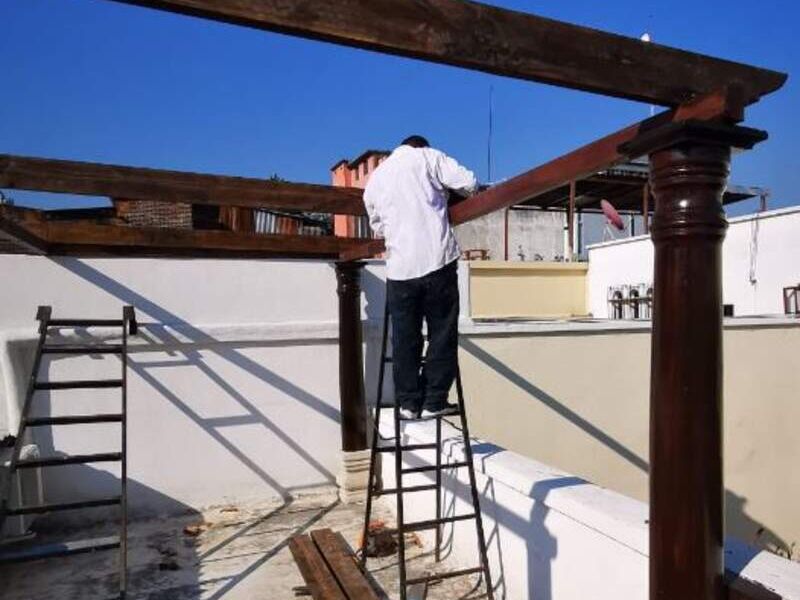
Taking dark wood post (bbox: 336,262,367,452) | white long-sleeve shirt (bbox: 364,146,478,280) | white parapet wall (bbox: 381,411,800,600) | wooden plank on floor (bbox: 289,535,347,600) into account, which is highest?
white long-sleeve shirt (bbox: 364,146,478,280)

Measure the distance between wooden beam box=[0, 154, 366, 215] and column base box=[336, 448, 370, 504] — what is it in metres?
2.40

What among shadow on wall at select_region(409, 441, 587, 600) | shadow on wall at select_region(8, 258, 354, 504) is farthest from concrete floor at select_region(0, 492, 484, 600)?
shadow on wall at select_region(8, 258, 354, 504)

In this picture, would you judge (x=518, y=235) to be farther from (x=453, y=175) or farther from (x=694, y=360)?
(x=694, y=360)

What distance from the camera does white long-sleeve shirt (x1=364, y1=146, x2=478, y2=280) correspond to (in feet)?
11.0

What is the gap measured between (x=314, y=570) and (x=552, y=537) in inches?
63.5

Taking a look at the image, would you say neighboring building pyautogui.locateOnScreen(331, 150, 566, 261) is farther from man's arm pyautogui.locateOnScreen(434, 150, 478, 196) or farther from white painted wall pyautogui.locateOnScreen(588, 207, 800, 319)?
man's arm pyautogui.locateOnScreen(434, 150, 478, 196)

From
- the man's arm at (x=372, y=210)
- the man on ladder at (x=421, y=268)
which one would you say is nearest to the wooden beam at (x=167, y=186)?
the man's arm at (x=372, y=210)

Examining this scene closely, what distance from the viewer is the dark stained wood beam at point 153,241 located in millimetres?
4551

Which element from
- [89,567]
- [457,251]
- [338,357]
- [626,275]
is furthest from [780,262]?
[89,567]

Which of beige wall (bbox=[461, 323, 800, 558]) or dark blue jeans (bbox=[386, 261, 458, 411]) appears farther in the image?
beige wall (bbox=[461, 323, 800, 558])

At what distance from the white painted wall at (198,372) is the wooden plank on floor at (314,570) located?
1.27 meters

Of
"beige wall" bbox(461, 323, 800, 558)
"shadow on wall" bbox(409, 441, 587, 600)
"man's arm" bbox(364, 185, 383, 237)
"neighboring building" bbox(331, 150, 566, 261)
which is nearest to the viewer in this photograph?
"shadow on wall" bbox(409, 441, 587, 600)

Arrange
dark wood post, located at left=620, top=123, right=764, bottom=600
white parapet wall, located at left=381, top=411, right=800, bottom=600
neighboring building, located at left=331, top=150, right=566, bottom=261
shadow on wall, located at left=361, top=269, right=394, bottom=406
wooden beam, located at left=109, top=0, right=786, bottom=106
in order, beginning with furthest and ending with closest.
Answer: neighboring building, located at left=331, top=150, right=566, bottom=261 → shadow on wall, located at left=361, top=269, right=394, bottom=406 → white parapet wall, located at left=381, top=411, right=800, bottom=600 → dark wood post, located at left=620, top=123, right=764, bottom=600 → wooden beam, located at left=109, top=0, right=786, bottom=106

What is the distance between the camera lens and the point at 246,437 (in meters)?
5.70
